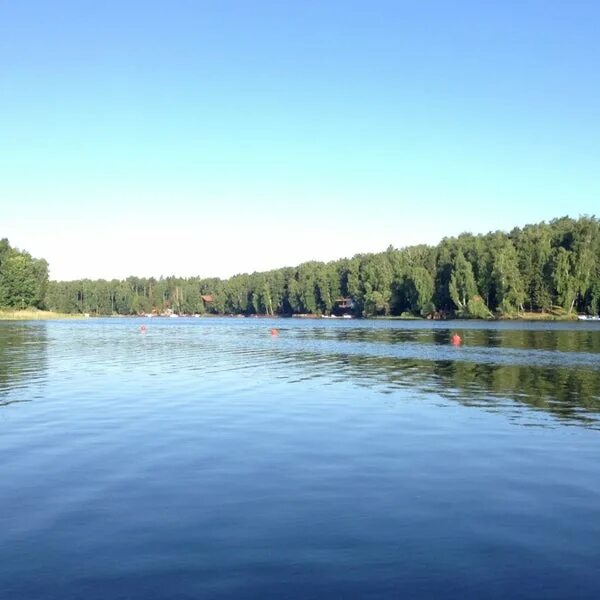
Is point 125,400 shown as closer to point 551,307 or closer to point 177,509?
point 177,509

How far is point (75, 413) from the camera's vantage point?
882 inches

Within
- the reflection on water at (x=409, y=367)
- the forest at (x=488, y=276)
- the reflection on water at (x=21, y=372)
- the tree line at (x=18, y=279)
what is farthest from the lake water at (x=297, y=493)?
the tree line at (x=18, y=279)

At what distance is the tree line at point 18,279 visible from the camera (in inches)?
6235

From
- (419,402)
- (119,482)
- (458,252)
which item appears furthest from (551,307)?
(119,482)

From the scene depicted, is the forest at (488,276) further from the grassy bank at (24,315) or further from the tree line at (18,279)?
the grassy bank at (24,315)

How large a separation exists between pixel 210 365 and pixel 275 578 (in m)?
32.8

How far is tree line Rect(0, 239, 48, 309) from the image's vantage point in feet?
520

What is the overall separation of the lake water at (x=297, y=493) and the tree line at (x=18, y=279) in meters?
142

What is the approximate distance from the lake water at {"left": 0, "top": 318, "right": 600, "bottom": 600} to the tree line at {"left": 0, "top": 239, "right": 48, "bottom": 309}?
142 m

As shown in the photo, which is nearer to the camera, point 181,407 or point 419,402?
point 181,407

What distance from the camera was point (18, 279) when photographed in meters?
160

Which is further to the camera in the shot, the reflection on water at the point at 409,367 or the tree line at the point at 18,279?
the tree line at the point at 18,279

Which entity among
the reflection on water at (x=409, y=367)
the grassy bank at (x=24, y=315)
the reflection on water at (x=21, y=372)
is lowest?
the reflection on water at (x=409, y=367)

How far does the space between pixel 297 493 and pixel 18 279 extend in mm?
162804
